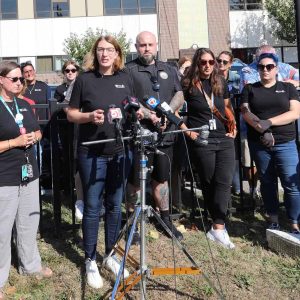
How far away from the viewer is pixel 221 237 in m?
4.58

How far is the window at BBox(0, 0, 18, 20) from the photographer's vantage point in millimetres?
26750

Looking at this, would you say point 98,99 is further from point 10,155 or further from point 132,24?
point 132,24

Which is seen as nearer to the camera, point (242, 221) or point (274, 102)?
point (274, 102)

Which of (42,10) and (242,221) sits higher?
(42,10)

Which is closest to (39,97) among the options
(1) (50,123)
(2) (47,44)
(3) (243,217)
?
(1) (50,123)

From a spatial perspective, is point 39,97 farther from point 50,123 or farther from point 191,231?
point 191,231

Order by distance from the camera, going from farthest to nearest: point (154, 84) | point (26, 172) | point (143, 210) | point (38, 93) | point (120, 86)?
point (38, 93)
point (154, 84)
point (120, 86)
point (26, 172)
point (143, 210)

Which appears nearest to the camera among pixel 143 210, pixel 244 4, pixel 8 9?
pixel 143 210

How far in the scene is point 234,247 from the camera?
450cm

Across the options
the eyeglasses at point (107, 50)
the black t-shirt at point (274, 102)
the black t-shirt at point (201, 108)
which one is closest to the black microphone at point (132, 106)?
the eyeglasses at point (107, 50)

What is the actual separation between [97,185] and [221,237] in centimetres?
163

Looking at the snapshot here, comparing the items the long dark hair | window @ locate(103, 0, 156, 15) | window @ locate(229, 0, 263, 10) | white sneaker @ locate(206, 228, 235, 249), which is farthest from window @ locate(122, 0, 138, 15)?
white sneaker @ locate(206, 228, 235, 249)

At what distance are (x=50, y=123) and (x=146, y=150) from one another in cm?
171

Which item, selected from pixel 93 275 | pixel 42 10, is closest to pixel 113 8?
pixel 42 10
